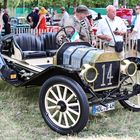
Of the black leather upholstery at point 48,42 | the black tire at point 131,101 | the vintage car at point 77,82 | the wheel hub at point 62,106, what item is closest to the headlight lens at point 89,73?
the vintage car at point 77,82

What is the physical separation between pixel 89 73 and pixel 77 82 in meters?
0.21

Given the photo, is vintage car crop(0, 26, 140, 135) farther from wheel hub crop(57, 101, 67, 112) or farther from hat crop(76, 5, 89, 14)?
hat crop(76, 5, 89, 14)

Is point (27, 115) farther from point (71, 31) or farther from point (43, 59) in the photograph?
point (71, 31)

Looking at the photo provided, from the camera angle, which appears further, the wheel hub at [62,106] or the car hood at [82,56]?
the car hood at [82,56]

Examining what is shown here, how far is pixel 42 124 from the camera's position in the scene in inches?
203

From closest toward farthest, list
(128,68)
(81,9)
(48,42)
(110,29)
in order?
(128,68) → (81,9) → (48,42) → (110,29)

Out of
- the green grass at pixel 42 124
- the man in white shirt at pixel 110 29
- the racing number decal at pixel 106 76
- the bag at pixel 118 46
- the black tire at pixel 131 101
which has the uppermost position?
the man in white shirt at pixel 110 29

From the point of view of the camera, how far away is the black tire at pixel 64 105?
454 centimetres

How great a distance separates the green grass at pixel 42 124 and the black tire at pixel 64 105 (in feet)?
0.42

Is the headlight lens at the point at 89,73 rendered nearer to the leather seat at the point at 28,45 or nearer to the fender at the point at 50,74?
the fender at the point at 50,74

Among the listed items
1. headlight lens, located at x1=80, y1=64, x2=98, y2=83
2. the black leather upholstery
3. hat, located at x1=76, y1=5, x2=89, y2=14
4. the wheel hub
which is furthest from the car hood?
the black leather upholstery

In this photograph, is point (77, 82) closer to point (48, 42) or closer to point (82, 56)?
point (82, 56)

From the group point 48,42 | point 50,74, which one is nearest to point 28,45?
point 48,42

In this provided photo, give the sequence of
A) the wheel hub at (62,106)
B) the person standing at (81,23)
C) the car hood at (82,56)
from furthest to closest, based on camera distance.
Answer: the person standing at (81,23) → the car hood at (82,56) → the wheel hub at (62,106)
